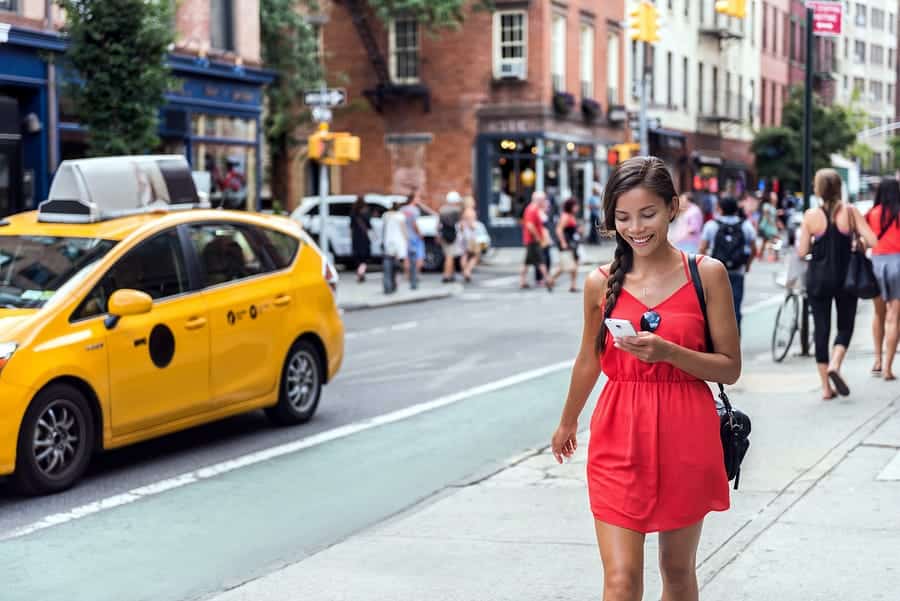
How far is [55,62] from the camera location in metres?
20.6

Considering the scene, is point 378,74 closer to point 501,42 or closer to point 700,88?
point 501,42

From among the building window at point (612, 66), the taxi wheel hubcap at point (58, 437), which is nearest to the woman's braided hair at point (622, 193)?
the taxi wheel hubcap at point (58, 437)

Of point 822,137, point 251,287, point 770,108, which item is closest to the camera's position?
point 251,287

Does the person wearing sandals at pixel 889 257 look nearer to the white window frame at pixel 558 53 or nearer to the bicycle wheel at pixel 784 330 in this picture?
the bicycle wheel at pixel 784 330

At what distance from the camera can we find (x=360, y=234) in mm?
29406

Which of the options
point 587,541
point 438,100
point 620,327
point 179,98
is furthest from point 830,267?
point 438,100

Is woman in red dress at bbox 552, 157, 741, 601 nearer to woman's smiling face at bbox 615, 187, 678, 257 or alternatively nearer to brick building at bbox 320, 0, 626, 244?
woman's smiling face at bbox 615, 187, 678, 257

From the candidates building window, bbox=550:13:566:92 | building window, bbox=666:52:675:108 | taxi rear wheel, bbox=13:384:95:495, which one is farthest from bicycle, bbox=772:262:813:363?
building window, bbox=666:52:675:108

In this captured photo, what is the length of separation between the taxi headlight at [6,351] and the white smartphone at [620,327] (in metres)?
4.89

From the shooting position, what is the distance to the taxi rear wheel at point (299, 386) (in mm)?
10711

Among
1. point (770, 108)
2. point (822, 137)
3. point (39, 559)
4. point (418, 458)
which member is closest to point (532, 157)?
point (822, 137)

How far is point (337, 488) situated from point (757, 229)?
35.9 metres

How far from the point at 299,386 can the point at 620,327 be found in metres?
7.06

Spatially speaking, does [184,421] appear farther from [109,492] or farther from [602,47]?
[602,47]
